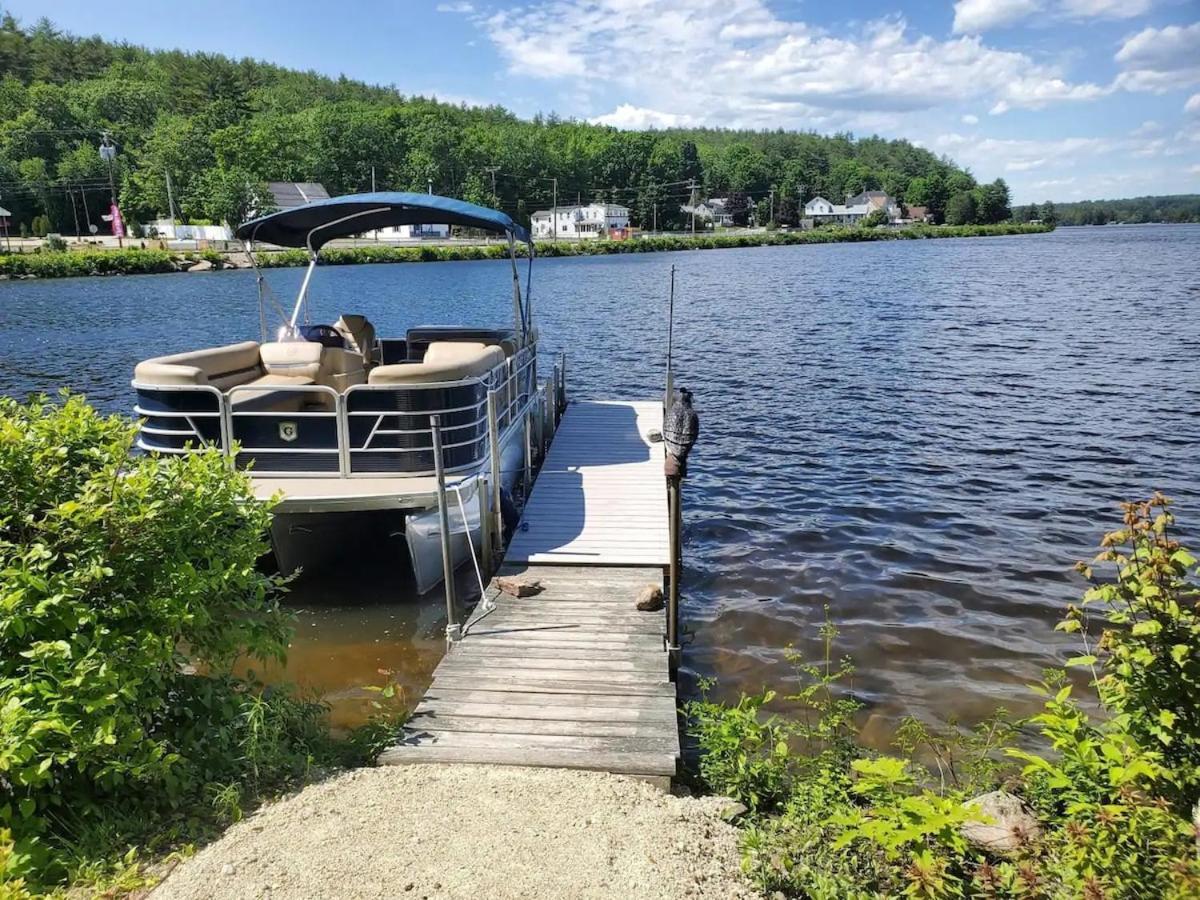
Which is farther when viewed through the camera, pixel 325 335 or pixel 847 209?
pixel 847 209

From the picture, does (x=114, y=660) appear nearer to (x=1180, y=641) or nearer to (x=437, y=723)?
(x=437, y=723)

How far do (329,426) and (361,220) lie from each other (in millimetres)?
4751

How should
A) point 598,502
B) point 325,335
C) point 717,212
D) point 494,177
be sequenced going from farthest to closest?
point 717,212, point 494,177, point 325,335, point 598,502

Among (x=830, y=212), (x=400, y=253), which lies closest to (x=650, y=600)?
(x=400, y=253)

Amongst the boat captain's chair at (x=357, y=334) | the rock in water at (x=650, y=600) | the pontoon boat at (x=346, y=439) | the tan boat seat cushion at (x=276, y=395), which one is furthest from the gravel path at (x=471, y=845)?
the boat captain's chair at (x=357, y=334)

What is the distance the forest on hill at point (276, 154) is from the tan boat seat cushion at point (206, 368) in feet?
259

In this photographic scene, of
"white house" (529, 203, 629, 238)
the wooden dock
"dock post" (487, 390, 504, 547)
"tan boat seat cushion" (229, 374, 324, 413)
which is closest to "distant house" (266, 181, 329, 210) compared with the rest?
"tan boat seat cushion" (229, 374, 324, 413)

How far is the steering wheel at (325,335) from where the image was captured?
1116 centimetres

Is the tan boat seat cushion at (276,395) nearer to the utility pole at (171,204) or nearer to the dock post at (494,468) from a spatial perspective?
the dock post at (494,468)

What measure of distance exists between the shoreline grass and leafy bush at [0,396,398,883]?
22.3 metres

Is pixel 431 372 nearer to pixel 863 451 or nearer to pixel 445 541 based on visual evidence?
pixel 445 541

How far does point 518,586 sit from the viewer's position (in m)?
7.58

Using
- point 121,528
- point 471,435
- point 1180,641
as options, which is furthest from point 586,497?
point 1180,641

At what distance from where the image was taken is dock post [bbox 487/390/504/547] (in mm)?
8664
